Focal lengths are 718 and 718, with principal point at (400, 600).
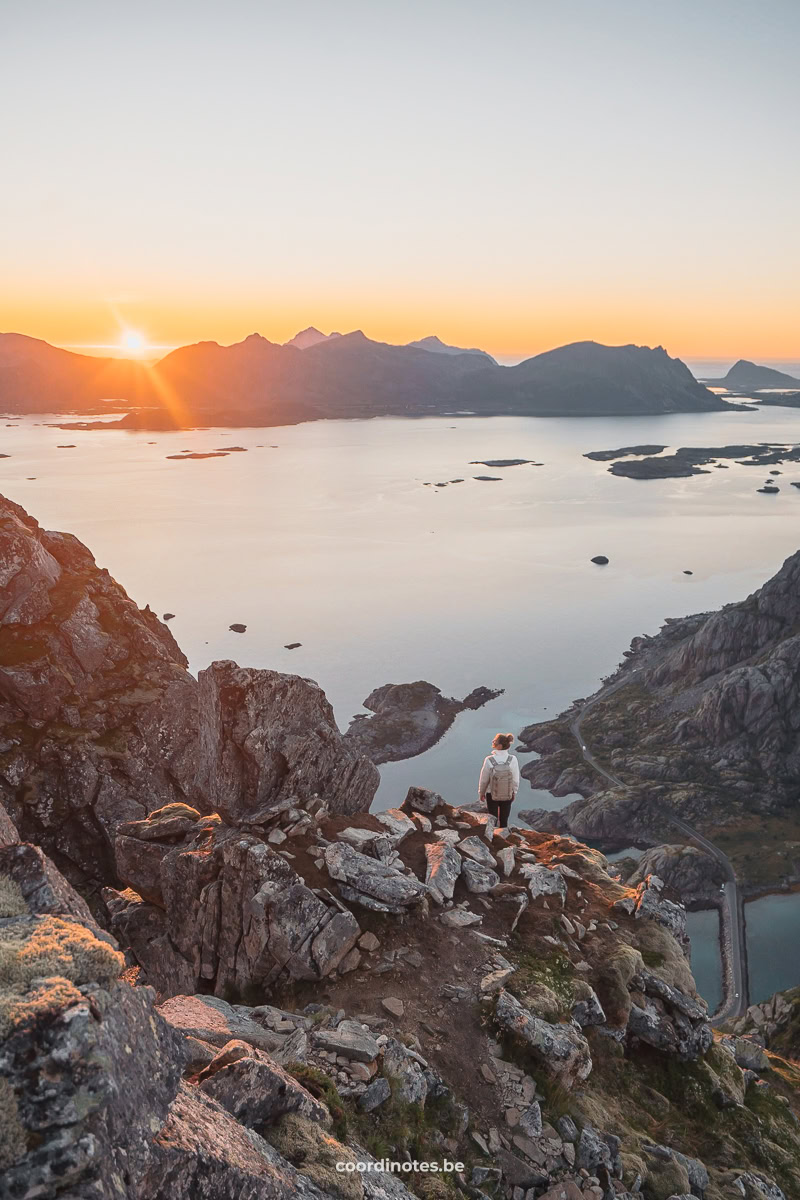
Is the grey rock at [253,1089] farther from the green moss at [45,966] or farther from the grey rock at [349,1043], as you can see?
the green moss at [45,966]

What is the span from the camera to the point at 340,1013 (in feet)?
43.1

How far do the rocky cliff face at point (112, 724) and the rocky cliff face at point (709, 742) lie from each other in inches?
2118

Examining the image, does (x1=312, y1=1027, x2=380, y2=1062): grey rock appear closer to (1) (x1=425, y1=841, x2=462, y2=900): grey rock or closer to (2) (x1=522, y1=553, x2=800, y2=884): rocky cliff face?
(1) (x1=425, y1=841, x2=462, y2=900): grey rock

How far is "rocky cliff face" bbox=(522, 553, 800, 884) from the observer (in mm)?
74250

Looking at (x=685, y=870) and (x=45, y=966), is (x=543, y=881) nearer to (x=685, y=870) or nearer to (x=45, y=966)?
(x=45, y=966)

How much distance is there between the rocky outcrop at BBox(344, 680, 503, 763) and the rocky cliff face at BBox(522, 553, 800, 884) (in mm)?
10846

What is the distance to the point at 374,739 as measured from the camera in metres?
87.0

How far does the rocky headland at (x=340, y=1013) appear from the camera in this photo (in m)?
6.85

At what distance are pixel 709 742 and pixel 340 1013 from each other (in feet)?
278

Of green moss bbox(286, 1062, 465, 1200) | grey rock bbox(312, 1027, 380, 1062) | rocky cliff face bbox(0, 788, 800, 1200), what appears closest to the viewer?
rocky cliff face bbox(0, 788, 800, 1200)

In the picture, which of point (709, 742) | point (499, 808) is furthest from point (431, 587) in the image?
point (499, 808)

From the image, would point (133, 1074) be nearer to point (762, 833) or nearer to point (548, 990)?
point (548, 990)

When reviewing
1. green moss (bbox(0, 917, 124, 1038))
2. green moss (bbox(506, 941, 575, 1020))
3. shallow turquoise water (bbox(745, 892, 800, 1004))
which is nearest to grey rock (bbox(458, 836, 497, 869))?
green moss (bbox(506, 941, 575, 1020))

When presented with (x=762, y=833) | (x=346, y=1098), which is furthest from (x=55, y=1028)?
(x=762, y=833)
